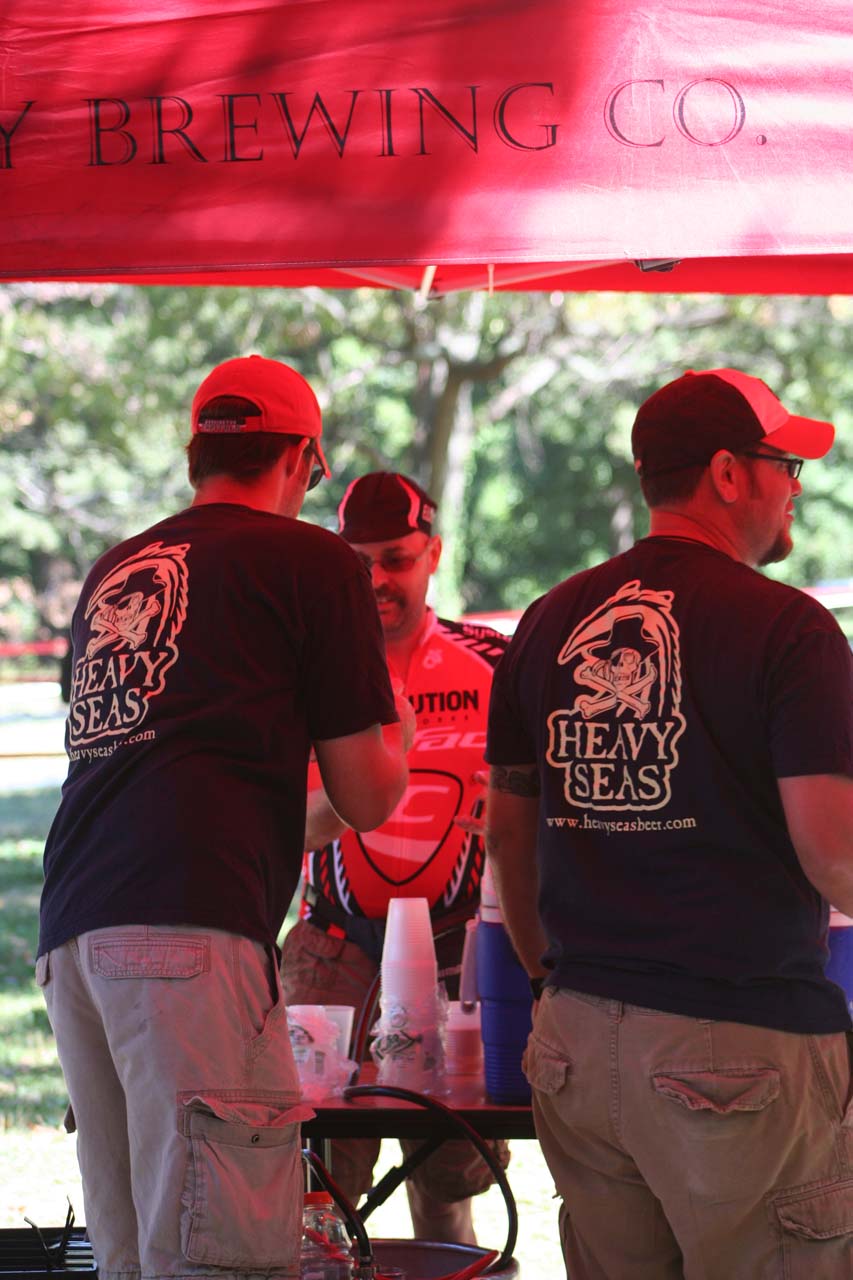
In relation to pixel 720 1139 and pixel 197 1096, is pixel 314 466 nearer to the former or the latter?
pixel 197 1096

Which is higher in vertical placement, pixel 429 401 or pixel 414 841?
pixel 429 401

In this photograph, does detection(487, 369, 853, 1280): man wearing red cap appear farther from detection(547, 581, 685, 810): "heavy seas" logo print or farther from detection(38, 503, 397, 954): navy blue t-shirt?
detection(38, 503, 397, 954): navy blue t-shirt

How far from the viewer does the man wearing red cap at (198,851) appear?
85.3 inches

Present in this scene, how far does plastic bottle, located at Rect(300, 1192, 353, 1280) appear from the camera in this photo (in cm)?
256

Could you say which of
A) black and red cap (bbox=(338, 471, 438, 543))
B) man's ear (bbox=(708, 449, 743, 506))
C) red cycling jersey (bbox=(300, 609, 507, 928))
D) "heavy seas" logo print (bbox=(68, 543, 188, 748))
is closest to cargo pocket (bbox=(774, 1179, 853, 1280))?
man's ear (bbox=(708, 449, 743, 506))

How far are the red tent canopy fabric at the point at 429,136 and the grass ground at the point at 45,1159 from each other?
1.96 meters

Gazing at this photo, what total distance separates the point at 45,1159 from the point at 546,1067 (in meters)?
4.22

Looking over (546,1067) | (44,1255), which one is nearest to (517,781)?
(546,1067)

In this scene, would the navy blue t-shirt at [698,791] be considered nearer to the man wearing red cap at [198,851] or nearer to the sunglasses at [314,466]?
the man wearing red cap at [198,851]

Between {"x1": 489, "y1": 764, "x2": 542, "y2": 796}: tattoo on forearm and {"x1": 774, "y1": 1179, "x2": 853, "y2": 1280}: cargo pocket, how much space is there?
0.73 m

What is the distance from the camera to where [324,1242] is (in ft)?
8.55

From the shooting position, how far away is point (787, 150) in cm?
234

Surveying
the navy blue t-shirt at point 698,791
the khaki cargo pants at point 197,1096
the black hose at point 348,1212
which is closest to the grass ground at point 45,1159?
the black hose at point 348,1212

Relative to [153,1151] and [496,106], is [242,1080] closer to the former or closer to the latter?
[153,1151]
